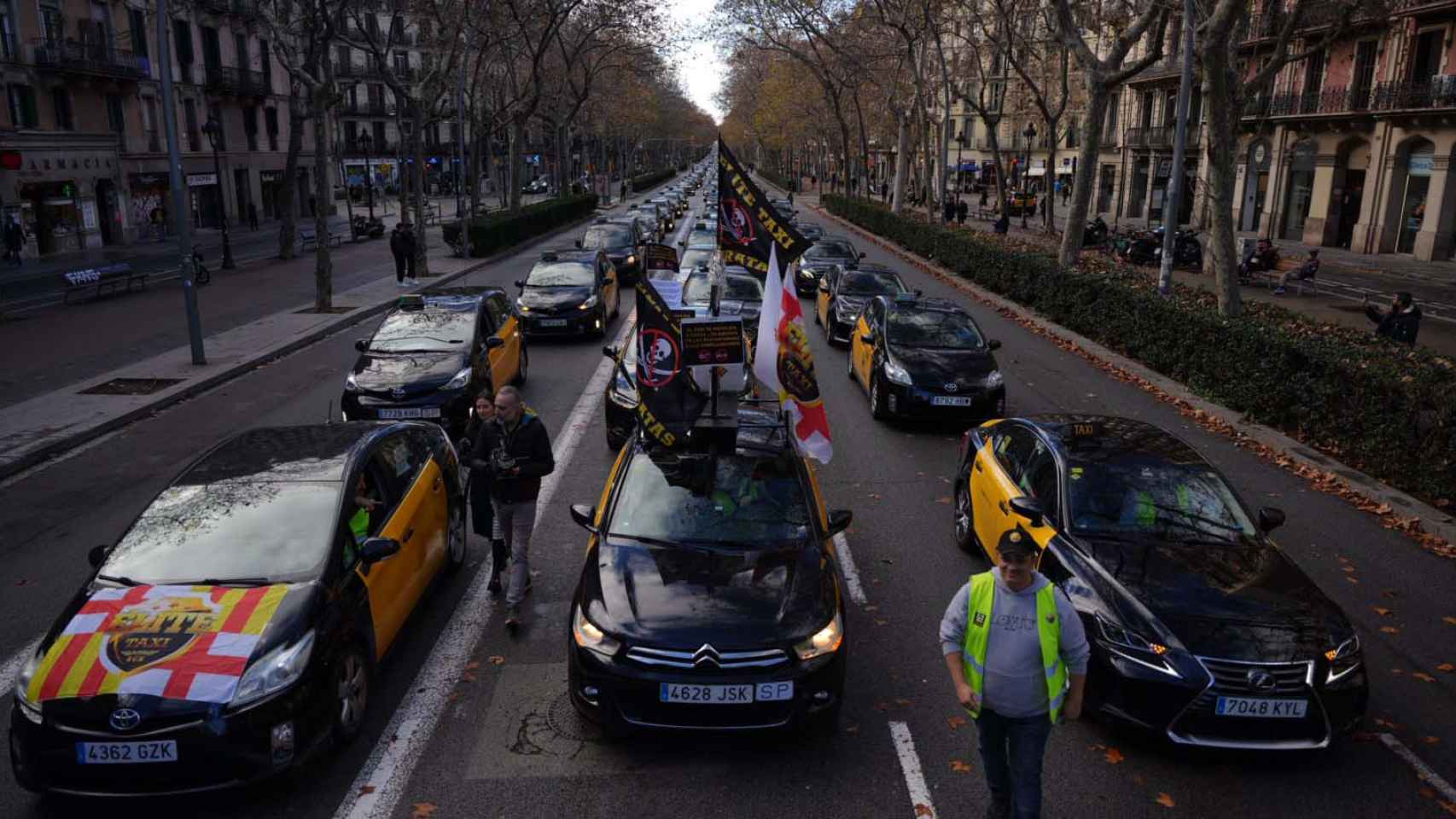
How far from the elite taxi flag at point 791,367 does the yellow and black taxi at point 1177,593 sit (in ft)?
5.17

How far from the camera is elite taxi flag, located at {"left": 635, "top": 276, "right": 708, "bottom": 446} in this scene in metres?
8.04

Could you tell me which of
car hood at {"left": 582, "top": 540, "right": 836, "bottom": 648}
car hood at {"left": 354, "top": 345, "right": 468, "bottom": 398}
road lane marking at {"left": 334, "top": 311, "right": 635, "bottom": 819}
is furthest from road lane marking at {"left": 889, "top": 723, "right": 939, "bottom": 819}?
car hood at {"left": 354, "top": 345, "right": 468, "bottom": 398}

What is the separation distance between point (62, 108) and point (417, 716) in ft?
139

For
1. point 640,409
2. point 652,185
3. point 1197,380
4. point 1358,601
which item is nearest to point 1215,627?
point 1358,601

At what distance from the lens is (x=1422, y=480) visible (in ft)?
33.1

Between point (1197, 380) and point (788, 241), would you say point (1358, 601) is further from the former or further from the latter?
point (1197, 380)

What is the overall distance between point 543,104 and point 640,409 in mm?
57407

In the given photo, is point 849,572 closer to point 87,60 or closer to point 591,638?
point 591,638

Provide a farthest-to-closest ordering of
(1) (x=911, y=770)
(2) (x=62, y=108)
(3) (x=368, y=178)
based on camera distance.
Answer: (3) (x=368, y=178), (2) (x=62, y=108), (1) (x=911, y=770)

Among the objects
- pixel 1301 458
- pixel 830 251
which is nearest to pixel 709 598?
pixel 1301 458

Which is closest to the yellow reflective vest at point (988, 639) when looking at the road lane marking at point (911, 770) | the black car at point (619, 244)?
the road lane marking at point (911, 770)

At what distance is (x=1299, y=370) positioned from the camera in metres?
12.5

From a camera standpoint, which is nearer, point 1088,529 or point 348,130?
point 1088,529

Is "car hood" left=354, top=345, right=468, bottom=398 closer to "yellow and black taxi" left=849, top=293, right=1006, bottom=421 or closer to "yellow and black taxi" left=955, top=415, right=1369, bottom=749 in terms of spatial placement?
"yellow and black taxi" left=849, top=293, right=1006, bottom=421
